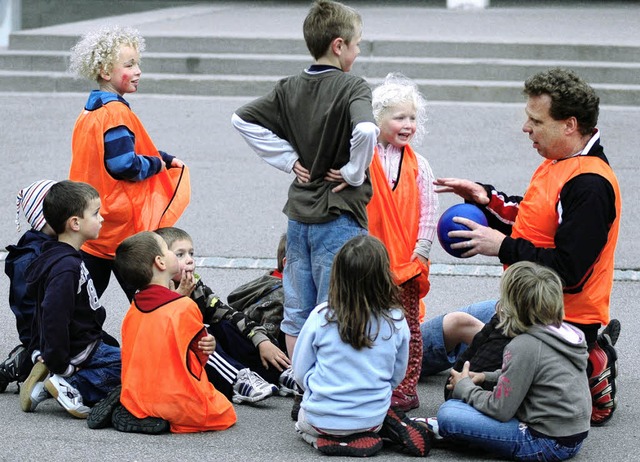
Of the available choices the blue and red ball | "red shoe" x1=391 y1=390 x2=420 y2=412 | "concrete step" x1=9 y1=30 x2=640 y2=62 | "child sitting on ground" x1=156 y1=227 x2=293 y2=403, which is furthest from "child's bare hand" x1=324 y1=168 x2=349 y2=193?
"concrete step" x1=9 y1=30 x2=640 y2=62

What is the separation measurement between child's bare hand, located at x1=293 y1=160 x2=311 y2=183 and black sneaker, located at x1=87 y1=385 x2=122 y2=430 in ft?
4.12

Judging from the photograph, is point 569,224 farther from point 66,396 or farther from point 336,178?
point 66,396

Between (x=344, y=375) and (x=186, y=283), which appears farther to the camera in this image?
(x=186, y=283)

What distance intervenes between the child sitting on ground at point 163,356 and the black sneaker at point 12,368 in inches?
25.0

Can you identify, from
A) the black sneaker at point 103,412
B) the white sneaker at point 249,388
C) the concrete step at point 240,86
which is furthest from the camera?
the concrete step at point 240,86

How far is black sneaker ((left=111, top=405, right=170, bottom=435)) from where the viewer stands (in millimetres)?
4734

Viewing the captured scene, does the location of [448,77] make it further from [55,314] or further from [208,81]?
[55,314]

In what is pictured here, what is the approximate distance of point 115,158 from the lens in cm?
558

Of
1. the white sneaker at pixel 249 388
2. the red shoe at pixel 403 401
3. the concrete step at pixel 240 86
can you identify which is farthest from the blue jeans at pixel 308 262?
the concrete step at pixel 240 86

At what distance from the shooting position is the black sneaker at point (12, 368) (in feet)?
17.1

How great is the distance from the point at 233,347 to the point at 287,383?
0.35 meters

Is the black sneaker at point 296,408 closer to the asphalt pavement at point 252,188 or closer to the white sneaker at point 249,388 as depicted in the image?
the asphalt pavement at point 252,188

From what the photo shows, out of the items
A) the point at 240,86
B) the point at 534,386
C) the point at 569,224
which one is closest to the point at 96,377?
the point at 534,386

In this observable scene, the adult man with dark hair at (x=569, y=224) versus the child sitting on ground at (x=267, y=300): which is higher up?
the adult man with dark hair at (x=569, y=224)
